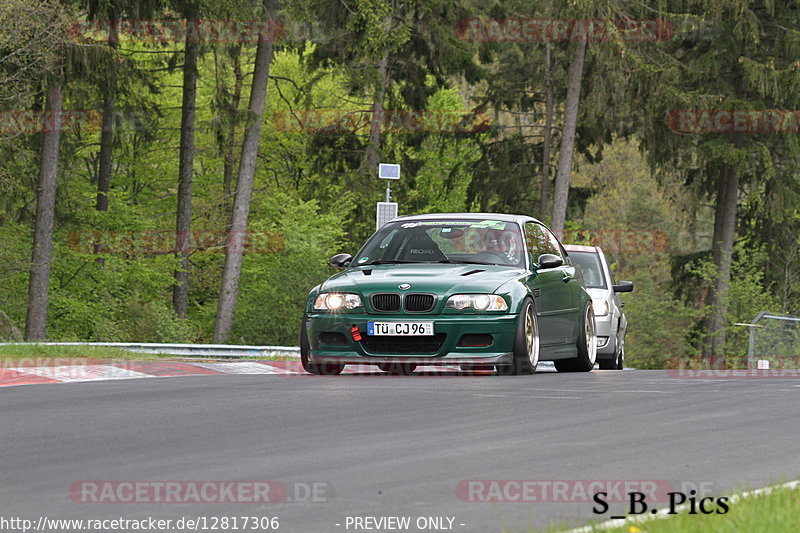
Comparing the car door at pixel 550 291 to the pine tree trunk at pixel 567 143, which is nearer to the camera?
the car door at pixel 550 291

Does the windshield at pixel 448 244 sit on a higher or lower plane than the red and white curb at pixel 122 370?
higher

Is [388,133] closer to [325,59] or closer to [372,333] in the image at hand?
[325,59]

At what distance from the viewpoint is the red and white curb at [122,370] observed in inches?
543

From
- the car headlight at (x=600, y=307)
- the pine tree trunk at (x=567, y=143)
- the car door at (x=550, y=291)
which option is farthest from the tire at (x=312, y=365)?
the pine tree trunk at (x=567, y=143)

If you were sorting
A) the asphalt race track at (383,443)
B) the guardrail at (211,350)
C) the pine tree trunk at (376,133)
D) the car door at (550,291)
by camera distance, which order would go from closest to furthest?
the asphalt race track at (383,443)
the car door at (550,291)
the guardrail at (211,350)
the pine tree trunk at (376,133)

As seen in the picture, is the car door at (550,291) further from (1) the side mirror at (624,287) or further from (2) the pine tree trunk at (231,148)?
(2) the pine tree trunk at (231,148)

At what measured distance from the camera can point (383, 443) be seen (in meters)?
8.00

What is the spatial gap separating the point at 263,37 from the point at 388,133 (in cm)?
1156

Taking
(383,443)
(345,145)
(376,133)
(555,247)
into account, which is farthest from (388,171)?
(345,145)

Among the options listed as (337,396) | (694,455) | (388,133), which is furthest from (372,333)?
(388,133)

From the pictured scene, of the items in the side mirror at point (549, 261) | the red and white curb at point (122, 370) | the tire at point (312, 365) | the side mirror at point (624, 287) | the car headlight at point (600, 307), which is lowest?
the red and white curb at point (122, 370)

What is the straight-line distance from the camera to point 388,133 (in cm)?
4434

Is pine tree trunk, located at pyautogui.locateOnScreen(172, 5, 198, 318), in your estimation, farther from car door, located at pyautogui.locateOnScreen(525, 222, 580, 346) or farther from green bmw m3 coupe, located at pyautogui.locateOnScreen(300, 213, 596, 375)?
green bmw m3 coupe, located at pyautogui.locateOnScreen(300, 213, 596, 375)

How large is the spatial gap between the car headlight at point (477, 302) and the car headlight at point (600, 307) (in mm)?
6987
